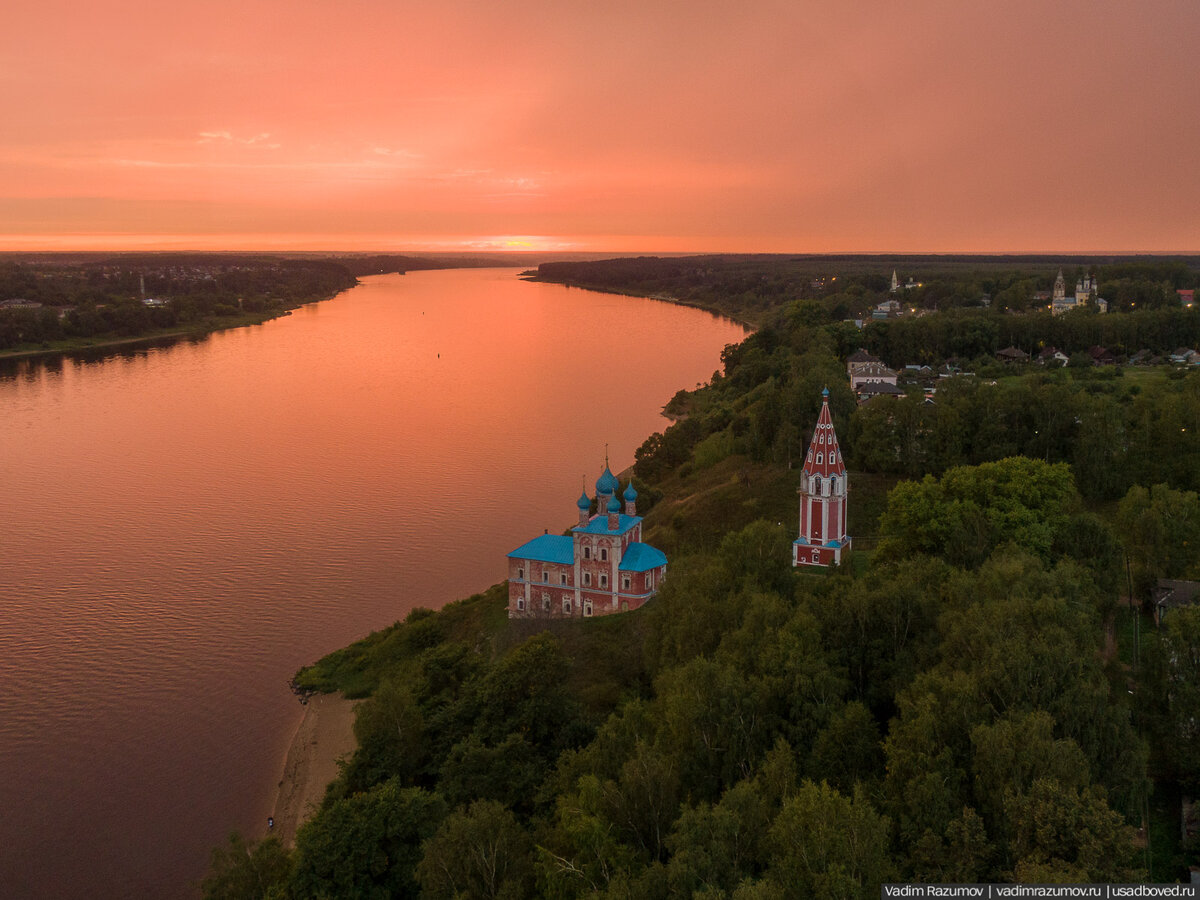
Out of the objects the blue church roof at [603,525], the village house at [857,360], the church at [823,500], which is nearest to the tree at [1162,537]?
the church at [823,500]

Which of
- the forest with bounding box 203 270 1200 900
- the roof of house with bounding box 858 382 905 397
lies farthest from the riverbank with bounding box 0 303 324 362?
the forest with bounding box 203 270 1200 900

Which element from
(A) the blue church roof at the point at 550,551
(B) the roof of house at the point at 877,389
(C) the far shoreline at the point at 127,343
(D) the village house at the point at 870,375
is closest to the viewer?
(A) the blue church roof at the point at 550,551

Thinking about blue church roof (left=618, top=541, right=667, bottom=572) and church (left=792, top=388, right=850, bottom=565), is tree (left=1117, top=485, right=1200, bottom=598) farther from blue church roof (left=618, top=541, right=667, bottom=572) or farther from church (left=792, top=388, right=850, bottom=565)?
blue church roof (left=618, top=541, right=667, bottom=572)

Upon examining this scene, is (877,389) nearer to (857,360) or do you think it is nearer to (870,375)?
(870,375)

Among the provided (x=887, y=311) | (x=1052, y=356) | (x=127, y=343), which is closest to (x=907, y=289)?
(x=887, y=311)

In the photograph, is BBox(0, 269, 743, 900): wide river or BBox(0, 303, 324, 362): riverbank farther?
BBox(0, 303, 324, 362): riverbank

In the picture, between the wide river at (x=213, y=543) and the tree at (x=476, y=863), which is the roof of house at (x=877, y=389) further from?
the tree at (x=476, y=863)
